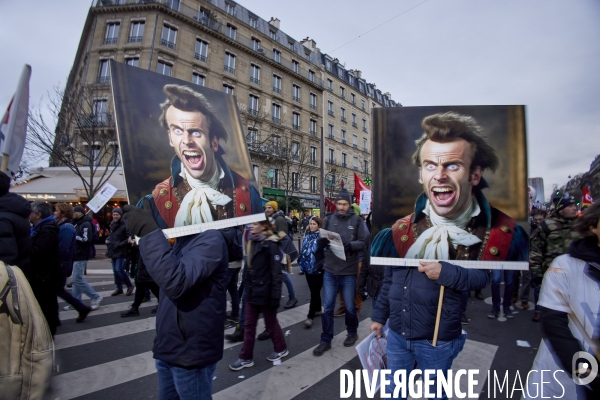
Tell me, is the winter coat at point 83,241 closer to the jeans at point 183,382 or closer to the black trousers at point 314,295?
the black trousers at point 314,295

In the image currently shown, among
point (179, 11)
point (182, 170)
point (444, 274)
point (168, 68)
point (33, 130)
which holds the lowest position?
point (444, 274)

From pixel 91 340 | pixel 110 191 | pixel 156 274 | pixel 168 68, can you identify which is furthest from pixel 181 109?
pixel 168 68

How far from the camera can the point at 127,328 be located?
15.3 ft

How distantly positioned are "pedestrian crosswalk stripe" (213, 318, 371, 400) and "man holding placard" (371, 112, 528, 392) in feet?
4.26

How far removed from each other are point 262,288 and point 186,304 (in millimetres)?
1936

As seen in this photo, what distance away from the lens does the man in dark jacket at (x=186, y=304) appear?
167cm

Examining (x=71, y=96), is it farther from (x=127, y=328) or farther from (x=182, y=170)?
(x=182, y=170)

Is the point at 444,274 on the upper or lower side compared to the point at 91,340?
upper

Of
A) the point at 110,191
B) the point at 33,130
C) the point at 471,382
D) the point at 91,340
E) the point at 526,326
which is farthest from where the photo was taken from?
the point at 33,130

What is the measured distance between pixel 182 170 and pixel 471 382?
3.33 m

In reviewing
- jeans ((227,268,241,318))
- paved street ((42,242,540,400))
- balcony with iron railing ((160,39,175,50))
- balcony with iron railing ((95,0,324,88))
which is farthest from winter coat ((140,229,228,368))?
balcony with iron railing ((95,0,324,88))

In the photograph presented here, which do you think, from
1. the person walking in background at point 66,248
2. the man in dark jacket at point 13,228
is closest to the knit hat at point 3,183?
the man in dark jacket at point 13,228

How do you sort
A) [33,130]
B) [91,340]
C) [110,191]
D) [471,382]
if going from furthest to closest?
[33,130] < [110,191] < [91,340] < [471,382]

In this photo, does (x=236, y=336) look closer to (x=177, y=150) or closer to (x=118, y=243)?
(x=177, y=150)
